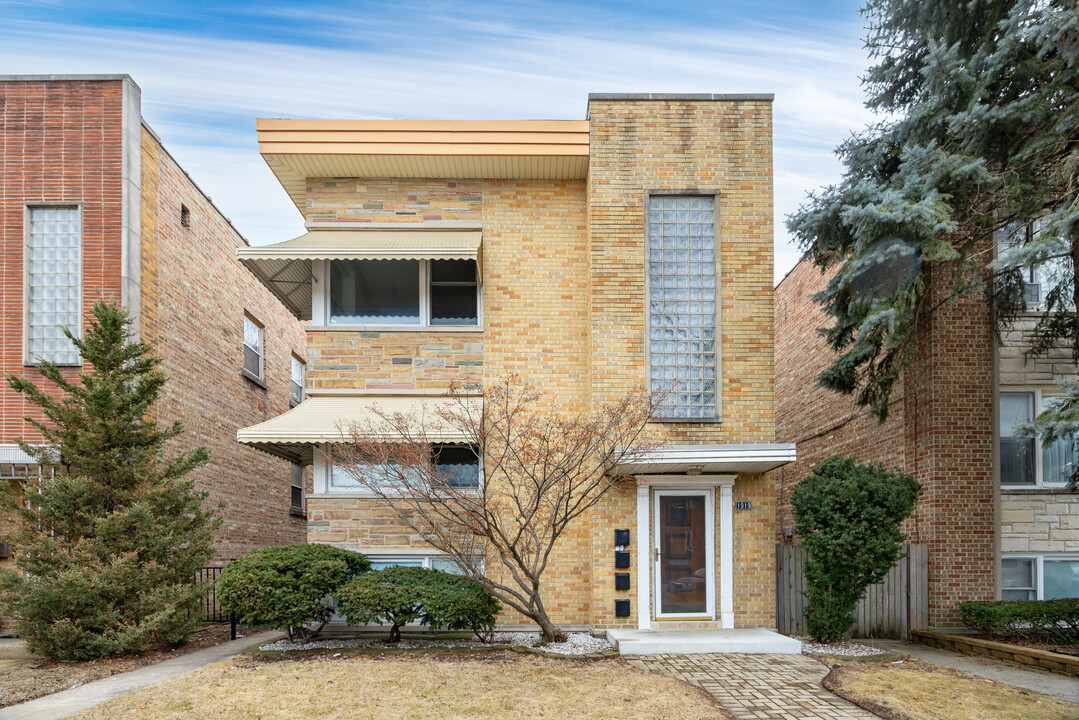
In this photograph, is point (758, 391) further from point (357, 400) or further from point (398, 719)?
point (398, 719)

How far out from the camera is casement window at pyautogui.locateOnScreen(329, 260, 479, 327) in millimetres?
12844

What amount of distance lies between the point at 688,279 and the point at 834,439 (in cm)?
652

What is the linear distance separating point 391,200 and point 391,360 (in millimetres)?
2904

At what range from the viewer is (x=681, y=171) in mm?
12562

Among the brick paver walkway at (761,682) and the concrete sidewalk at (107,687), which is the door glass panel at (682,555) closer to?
the brick paver walkway at (761,682)

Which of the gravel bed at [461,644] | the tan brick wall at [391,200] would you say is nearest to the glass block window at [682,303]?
the tan brick wall at [391,200]

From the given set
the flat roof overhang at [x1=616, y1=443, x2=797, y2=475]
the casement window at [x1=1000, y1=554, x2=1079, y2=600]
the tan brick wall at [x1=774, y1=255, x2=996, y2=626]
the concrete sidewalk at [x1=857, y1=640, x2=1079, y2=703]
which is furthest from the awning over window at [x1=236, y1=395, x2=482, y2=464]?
the casement window at [x1=1000, y1=554, x2=1079, y2=600]

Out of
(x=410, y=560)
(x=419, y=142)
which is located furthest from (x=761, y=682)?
(x=419, y=142)

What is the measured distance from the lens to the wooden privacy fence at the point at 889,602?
41.0 feet

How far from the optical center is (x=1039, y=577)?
40.8 feet

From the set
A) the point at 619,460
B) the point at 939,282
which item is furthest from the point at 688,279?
the point at 939,282

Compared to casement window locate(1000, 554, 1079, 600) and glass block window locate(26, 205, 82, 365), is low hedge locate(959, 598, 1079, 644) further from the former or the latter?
glass block window locate(26, 205, 82, 365)

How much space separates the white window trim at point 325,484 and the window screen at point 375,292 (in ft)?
7.67

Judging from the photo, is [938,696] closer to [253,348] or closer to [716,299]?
[716,299]
